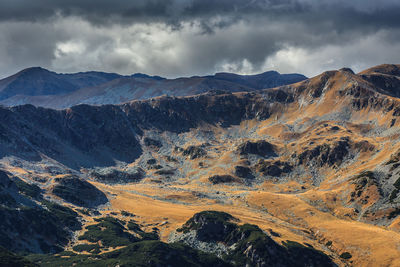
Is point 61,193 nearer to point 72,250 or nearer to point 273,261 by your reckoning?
point 72,250

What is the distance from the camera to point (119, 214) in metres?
180

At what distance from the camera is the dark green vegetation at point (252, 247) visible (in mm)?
124938

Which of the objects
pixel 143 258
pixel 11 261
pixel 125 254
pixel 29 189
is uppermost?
pixel 29 189

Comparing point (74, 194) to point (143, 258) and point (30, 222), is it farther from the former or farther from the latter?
point (143, 258)

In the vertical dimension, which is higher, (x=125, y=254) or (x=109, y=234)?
(x=109, y=234)

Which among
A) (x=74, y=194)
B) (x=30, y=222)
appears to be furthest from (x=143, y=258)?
(x=74, y=194)

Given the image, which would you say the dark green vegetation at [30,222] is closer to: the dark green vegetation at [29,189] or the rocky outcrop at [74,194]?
the dark green vegetation at [29,189]

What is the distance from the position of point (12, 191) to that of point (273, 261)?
113554mm

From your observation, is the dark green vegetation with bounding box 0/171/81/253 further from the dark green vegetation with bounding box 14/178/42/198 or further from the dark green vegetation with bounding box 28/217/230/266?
the dark green vegetation with bounding box 28/217/230/266

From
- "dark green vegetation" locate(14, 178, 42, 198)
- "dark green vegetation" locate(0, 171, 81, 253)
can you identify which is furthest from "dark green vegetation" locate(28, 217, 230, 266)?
"dark green vegetation" locate(14, 178, 42, 198)

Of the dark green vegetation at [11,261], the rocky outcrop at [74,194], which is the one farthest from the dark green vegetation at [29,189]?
the dark green vegetation at [11,261]

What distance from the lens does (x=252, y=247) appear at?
127188mm

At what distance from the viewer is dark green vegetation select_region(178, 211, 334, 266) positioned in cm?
12494

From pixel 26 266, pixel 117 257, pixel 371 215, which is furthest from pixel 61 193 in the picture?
pixel 371 215
